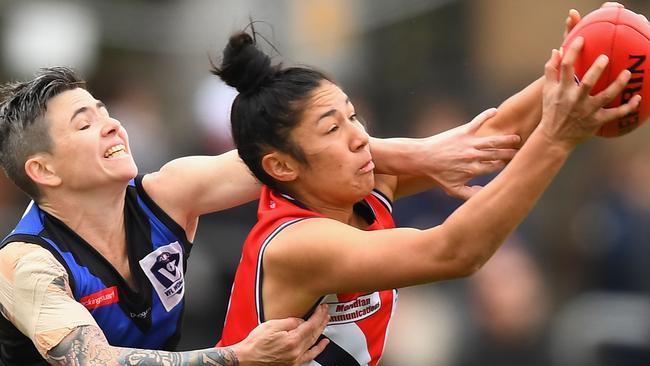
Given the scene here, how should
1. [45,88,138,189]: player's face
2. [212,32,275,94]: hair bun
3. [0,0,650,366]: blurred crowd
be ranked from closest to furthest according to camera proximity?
[212,32,275,94]: hair bun < [45,88,138,189]: player's face < [0,0,650,366]: blurred crowd

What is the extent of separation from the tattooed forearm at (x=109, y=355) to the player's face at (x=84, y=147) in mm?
732

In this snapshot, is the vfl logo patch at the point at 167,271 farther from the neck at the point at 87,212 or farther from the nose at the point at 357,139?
the nose at the point at 357,139

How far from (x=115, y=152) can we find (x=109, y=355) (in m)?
0.96

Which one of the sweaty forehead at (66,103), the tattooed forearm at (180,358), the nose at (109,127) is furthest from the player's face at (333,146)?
the sweaty forehead at (66,103)

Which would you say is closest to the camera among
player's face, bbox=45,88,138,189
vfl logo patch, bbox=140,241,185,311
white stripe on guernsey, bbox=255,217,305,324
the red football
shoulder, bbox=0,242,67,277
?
the red football

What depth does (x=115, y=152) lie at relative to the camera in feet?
17.0

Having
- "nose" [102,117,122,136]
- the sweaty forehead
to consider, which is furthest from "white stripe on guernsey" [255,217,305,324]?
the sweaty forehead

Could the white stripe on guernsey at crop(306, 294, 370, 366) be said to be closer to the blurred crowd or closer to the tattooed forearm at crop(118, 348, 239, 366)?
the tattooed forearm at crop(118, 348, 239, 366)

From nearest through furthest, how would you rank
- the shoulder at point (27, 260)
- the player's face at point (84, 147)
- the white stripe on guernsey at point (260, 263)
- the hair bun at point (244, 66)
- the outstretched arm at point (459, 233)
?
the outstretched arm at point (459, 233) < the white stripe on guernsey at point (260, 263) < the hair bun at point (244, 66) < the shoulder at point (27, 260) < the player's face at point (84, 147)

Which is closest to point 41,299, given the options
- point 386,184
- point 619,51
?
point 386,184

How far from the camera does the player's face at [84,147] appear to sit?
5.13 meters

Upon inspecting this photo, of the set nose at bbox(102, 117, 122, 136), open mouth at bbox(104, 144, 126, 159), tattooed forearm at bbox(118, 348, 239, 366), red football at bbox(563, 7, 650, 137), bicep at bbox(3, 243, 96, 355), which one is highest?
red football at bbox(563, 7, 650, 137)

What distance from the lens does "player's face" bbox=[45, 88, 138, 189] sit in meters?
5.13

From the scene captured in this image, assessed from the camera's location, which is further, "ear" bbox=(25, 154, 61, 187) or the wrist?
"ear" bbox=(25, 154, 61, 187)
